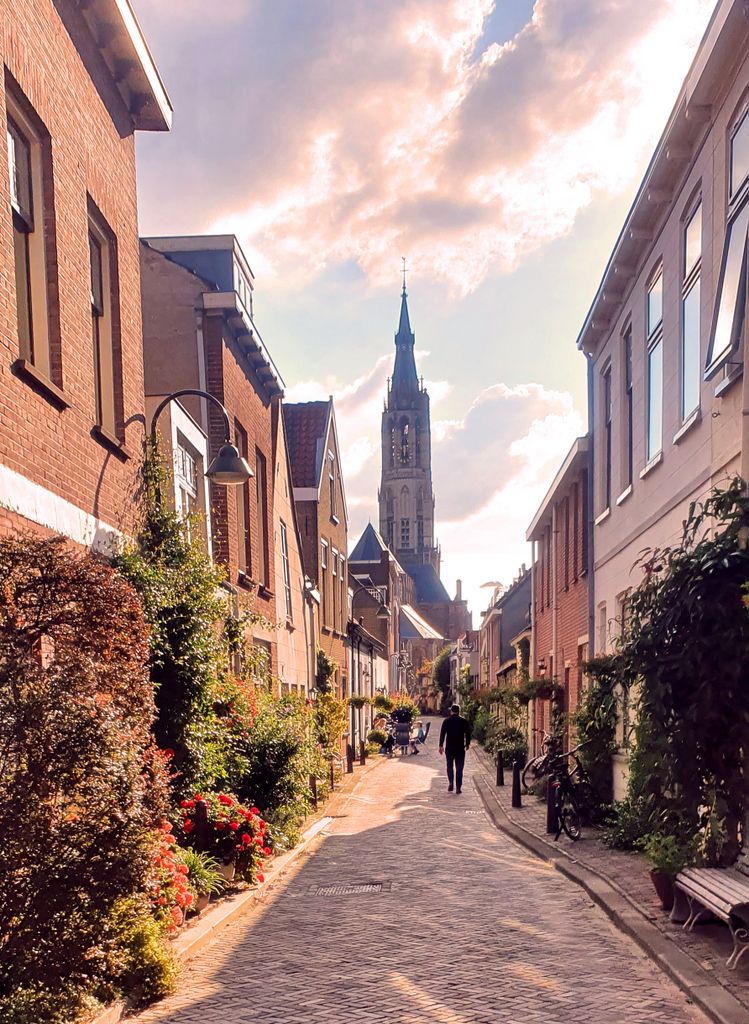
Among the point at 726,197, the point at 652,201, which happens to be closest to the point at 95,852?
the point at 726,197

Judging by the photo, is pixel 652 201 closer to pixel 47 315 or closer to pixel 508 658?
pixel 47 315

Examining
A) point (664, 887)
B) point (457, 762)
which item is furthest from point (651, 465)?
point (457, 762)

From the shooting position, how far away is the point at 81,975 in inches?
194

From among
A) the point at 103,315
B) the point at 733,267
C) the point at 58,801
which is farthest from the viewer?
the point at 103,315

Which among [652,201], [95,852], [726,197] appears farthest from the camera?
[652,201]

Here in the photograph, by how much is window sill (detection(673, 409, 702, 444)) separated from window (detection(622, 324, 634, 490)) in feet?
10.4

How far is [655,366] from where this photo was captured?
1209cm

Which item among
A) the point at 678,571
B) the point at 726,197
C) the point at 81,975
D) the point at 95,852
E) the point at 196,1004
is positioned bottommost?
the point at 196,1004

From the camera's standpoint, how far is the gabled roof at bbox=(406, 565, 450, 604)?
113 metres

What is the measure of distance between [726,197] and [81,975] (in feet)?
26.5

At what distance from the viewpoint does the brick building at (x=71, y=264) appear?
6574 millimetres

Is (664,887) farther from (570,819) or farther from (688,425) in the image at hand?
(570,819)

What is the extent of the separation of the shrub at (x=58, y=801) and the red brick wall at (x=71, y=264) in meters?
1.44

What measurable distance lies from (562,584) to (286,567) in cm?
575
